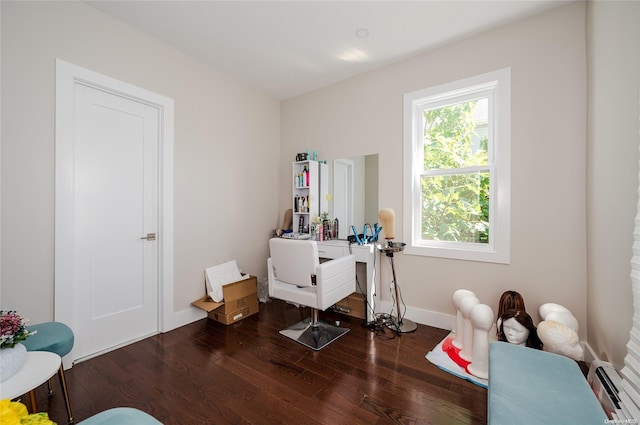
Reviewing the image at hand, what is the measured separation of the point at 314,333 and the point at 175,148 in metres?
2.26

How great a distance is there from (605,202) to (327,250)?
2.27 meters

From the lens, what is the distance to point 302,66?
9.83 ft

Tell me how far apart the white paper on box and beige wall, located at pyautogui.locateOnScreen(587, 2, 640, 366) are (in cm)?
301

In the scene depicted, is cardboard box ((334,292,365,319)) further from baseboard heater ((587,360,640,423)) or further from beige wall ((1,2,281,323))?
baseboard heater ((587,360,640,423))

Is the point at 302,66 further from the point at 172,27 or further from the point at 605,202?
the point at 605,202

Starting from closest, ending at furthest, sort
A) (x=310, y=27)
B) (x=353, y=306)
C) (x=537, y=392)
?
(x=537, y=392) → (x=310, y=27) → (x=353, y=306)

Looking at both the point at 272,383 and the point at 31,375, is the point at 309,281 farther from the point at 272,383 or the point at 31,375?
the point at 31,375

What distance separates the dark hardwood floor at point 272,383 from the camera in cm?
155

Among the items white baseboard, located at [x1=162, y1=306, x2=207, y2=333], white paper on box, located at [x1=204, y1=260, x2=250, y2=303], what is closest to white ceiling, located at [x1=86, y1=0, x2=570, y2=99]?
white paper on box, located at [x1=204, y1=260, x2=250, y2=303]

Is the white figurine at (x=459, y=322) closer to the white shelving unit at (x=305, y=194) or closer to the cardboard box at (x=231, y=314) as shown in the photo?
the white shelving unit at (x=305, y=194)

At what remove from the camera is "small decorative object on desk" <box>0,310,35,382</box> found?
3.67 feet

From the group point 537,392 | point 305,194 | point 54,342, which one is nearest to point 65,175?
point 54,342

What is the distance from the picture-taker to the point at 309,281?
2.22 m

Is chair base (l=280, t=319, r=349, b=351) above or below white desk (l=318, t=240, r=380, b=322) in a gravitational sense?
below
